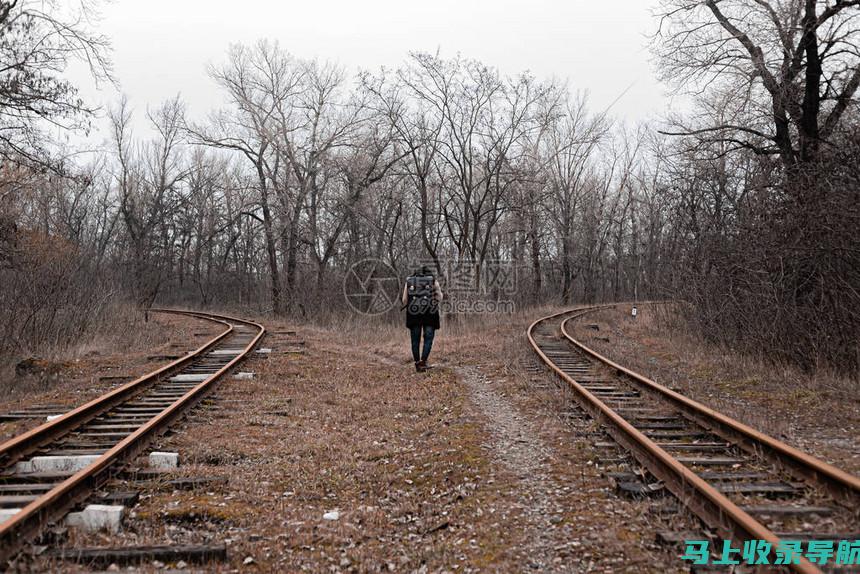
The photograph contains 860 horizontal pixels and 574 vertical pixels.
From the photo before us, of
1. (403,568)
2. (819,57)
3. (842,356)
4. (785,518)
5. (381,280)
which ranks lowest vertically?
(403,568)

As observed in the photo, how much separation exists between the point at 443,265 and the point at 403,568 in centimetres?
2132

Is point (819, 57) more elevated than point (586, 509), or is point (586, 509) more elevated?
point (819, 57)

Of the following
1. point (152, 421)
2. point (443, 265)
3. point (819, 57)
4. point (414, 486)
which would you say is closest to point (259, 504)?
point (414, 486)

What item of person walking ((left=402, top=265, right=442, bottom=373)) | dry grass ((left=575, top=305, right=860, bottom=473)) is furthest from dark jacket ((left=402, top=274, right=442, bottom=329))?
dry grass ((left=575, top=305, right=860, bottom=473))

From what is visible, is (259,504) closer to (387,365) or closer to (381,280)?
(387,365)

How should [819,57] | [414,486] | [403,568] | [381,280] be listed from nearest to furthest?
[403,568]
[414,486]
[819,57]
[381,280]

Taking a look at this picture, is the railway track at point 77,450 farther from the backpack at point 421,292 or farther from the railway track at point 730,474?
the railway track at point 730,474

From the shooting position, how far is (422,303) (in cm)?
1121

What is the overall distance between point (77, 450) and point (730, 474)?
5.60 meters

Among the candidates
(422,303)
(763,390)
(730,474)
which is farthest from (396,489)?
(422,303)

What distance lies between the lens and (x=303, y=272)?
30.8m

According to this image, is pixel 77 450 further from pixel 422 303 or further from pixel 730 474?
pixel 422 303

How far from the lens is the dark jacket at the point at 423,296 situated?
11.2 m

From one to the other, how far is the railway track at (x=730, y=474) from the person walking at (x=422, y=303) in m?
3.94
